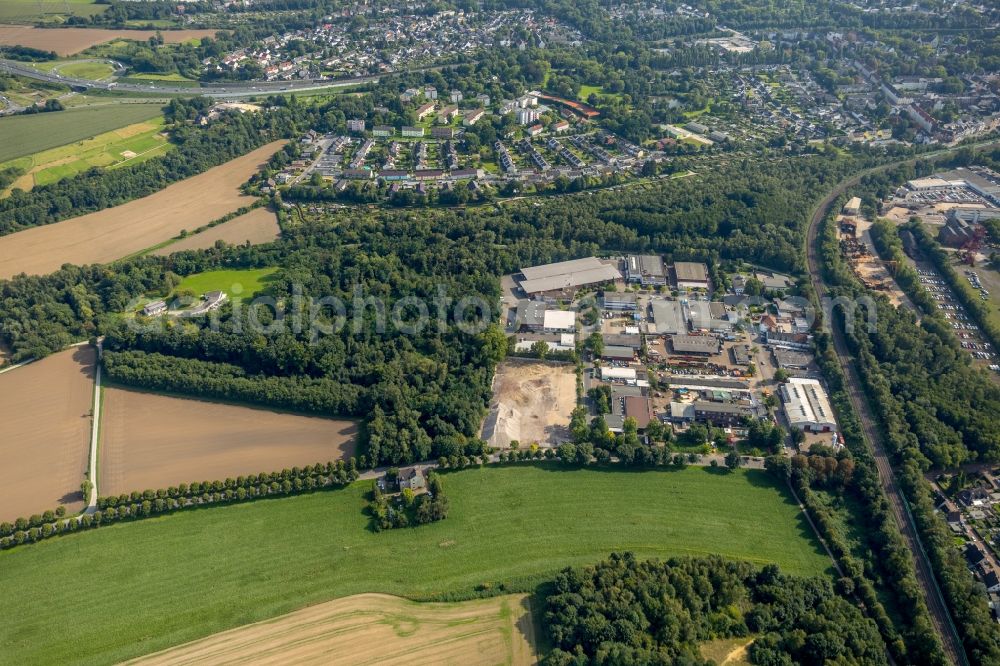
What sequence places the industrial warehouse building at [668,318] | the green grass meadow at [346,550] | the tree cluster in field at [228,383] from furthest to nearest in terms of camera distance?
the industrial warehouse building at [668,318], the tree cluster in field at [228,383], the green grass meadow at [346,550]

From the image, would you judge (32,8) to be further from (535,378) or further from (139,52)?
(535,378)

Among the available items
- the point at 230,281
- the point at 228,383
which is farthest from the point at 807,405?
the point at 230,281

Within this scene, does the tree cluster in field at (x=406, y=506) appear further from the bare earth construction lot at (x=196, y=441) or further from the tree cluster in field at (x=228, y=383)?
the tree cluster in field at (x=228, y=383)

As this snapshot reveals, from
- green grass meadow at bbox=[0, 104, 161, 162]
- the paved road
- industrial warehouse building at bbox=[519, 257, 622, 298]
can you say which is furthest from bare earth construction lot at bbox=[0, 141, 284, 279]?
the paved road

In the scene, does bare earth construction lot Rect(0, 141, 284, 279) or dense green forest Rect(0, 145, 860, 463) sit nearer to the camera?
dense green forest Rect(0, 145, 860, 463)

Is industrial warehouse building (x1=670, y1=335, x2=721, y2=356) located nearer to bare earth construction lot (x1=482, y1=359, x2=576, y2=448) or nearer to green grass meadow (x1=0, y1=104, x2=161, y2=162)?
bare earth construction lot (x1=482, y1=359, x2=576, y2=448)

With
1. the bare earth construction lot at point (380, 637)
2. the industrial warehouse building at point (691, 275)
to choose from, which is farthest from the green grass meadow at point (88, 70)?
the bare earth construction lot at point (380, 637)
